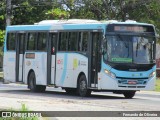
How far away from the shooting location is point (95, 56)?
23969 mm

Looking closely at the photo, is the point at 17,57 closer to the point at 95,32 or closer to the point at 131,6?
the point at 95,32

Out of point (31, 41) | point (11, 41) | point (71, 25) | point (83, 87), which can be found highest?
point (71, 25)

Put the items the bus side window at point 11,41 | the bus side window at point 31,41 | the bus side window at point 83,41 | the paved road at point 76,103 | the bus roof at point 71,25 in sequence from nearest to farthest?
the paved road at point 76,103, the bus roof at point 71,25, the bus side window at point 83,41, the bus side window at point 31,41, the bus side window at point 11,41

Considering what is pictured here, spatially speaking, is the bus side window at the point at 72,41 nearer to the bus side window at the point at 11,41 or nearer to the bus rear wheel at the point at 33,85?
the bus rear wheel at the point at 33,85

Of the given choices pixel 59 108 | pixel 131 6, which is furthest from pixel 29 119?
pixel 131 6

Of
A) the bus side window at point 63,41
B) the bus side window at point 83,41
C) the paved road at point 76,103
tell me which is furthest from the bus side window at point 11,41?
the paved road at point 76,103

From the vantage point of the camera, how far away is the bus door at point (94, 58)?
23.8 meters

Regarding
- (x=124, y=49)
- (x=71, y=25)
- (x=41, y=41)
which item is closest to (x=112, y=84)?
(x=124, y=49)

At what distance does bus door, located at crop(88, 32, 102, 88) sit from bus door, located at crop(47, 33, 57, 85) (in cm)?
286

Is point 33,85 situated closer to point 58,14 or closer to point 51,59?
point 51,59

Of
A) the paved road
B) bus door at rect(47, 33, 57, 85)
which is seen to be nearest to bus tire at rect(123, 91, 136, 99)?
the paved road

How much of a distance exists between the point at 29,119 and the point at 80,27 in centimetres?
1249

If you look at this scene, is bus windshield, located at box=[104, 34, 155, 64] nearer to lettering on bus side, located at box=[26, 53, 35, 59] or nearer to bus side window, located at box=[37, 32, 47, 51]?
bus side window, located at box=[37, 32, 47, 51]

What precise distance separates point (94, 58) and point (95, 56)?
102 mm
